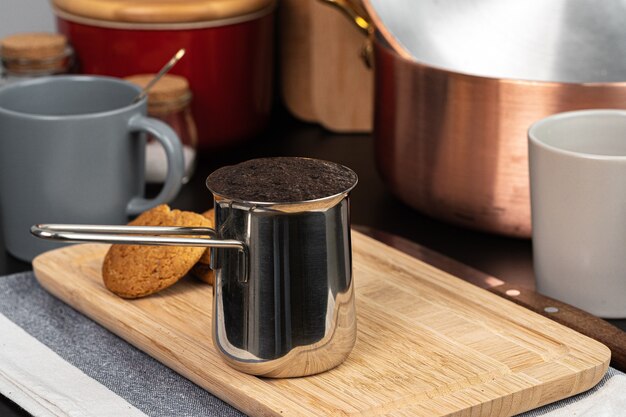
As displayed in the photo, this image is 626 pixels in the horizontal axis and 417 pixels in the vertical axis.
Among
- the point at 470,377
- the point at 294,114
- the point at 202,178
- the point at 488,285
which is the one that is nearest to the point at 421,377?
the point at 470,377

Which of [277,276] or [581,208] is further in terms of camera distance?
[581,208]

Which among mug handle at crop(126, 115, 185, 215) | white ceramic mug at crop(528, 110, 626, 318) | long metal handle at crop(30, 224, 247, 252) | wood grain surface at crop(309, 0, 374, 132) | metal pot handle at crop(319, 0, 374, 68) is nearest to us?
long metal handle at crop(30, 224, 247, 252)

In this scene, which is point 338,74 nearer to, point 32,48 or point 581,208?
point 32,48

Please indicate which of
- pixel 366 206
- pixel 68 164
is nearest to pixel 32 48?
pixel 68 164

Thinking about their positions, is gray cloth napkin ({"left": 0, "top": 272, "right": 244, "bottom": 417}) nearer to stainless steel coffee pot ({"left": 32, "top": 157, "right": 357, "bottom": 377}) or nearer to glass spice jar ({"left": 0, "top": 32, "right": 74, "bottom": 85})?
stainless steel coffee pot ({"left": 32, "top": 157, "right": 357, "bottom": 377})

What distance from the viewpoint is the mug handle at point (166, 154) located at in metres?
0.86

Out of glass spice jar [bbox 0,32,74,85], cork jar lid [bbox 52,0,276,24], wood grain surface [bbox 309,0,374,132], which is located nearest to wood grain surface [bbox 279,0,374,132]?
wood grain surface [bbox 309,0,374,132]

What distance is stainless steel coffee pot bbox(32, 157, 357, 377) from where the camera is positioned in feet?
2.04

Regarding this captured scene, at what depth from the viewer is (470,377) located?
651 millimetres

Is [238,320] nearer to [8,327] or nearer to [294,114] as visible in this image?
[8,327]

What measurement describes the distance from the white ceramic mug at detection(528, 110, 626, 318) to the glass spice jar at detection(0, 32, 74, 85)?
1.64 ft

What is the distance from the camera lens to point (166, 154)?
866 mm

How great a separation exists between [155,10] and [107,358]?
431mm

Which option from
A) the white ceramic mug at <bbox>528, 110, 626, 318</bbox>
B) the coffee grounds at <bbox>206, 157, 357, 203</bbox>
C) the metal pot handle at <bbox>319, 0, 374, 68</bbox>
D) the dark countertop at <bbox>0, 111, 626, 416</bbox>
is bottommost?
the dark countertop at <bbox>0, 111, 626, 416</bbox>
